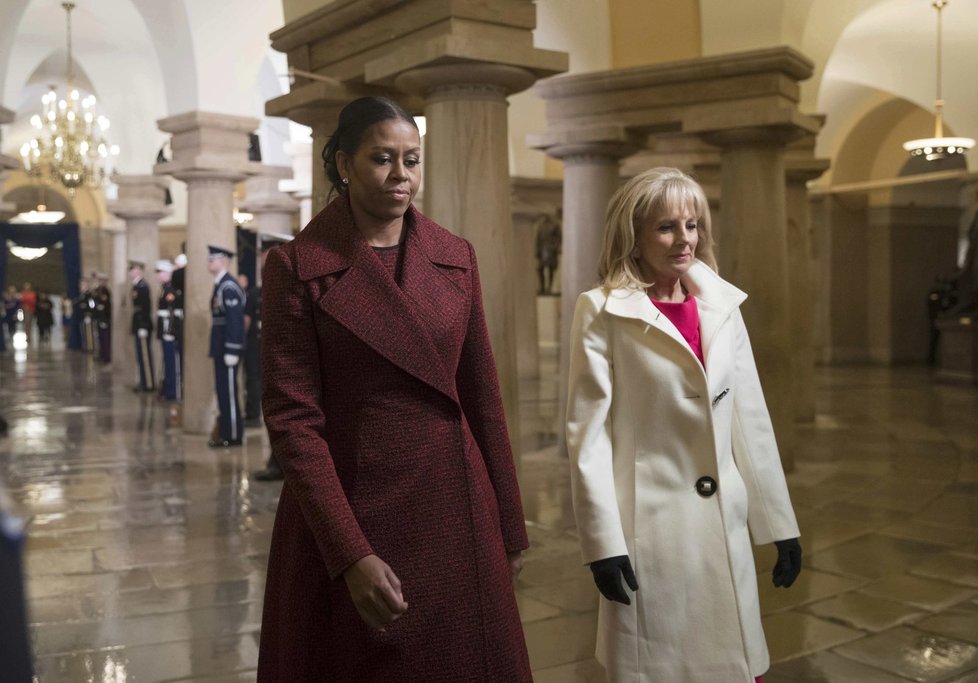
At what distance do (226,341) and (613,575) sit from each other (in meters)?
7.65

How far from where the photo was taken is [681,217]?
8.18 ft

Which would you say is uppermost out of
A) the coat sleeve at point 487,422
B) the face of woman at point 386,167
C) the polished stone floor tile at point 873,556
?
the face of woman at point 386,167

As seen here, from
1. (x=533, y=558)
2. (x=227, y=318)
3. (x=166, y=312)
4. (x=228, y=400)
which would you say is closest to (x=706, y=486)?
(x=533, y=558)

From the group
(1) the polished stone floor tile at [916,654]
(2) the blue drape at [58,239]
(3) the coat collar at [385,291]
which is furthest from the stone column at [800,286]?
(2) the blue drape at [58,239]

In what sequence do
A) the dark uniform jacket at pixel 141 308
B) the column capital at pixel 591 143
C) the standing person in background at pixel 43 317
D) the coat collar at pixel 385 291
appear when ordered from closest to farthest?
the coat collar at pixel 385 291
the column capital at pixel 591 143
the dark uniform jacket at pixel 141 308
the standing person in background at pixel 43 317

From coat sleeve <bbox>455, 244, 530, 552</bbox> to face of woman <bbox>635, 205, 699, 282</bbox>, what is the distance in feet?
1.71

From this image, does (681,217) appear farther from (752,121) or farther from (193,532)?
(752,121)

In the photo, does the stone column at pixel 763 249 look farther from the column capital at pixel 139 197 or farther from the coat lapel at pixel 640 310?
the column capital at pixel 139 197

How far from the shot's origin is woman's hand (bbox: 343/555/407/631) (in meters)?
1.87

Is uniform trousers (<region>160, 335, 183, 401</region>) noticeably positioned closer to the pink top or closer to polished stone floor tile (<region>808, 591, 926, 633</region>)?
polished stone floor tile (<region>808, 591, 926, 633</region>)

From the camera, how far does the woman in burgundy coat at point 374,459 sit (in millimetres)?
1936

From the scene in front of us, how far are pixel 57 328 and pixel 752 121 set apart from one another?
39.8 m

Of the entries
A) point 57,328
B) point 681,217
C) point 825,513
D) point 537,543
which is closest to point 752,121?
point 825,513

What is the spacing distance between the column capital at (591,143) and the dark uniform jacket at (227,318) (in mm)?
3008
